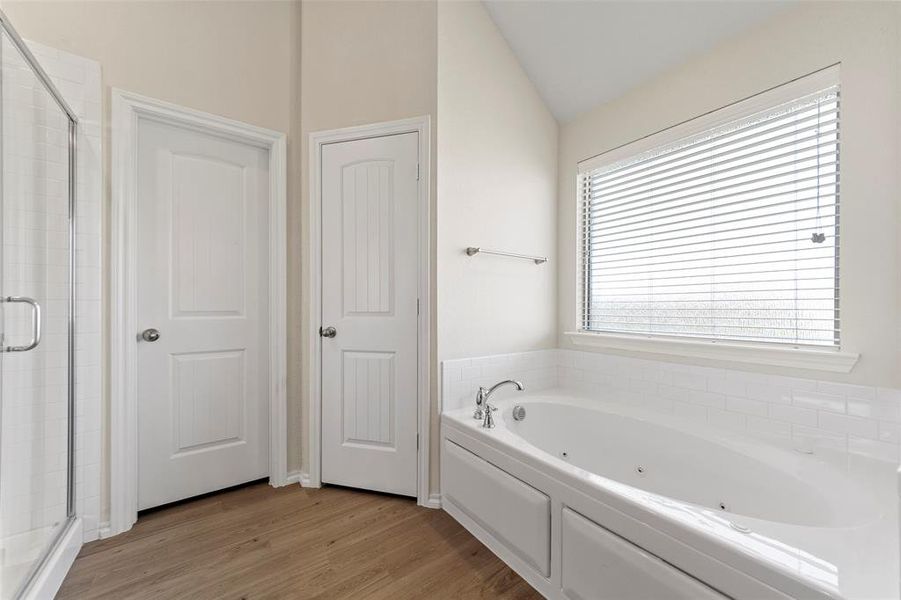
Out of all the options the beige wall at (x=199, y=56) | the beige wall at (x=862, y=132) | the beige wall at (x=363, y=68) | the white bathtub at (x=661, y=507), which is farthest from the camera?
the beige wall at (x=363, y=68)

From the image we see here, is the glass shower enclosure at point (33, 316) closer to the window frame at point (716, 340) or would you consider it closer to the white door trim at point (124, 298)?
the white door trim at point (124, 298)

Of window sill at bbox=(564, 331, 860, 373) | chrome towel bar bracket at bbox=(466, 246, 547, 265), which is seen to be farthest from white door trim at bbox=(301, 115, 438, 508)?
window sill at bbox=(564, 331, 860, 373)

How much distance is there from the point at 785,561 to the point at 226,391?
2.43 m

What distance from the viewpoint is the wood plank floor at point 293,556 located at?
1.48m

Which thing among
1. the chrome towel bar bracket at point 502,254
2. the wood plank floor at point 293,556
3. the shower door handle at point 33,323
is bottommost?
the wood plank floor at point 293,556

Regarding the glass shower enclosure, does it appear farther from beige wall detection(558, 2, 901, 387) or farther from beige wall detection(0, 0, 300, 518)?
beige wall detection(558, 2, 901, 387)

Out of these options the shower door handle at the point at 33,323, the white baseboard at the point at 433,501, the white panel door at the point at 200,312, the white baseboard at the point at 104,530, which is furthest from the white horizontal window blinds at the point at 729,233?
the white baseboard at the point at 104,530

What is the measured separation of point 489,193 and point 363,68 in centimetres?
101

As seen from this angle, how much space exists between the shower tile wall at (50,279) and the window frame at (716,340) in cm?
257

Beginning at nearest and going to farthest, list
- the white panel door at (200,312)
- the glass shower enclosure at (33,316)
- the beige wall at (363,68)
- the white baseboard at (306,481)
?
1. the glass shower enclosure at (33,316)
2. the white panel door at (200,312)
3. the beige wall at (363,68)
4. the white baseboard at (306,481)

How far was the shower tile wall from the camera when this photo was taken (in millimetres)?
1316

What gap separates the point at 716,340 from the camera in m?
1.91

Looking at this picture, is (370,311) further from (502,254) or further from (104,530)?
(104,530)

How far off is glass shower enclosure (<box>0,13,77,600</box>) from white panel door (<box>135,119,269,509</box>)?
302mm
